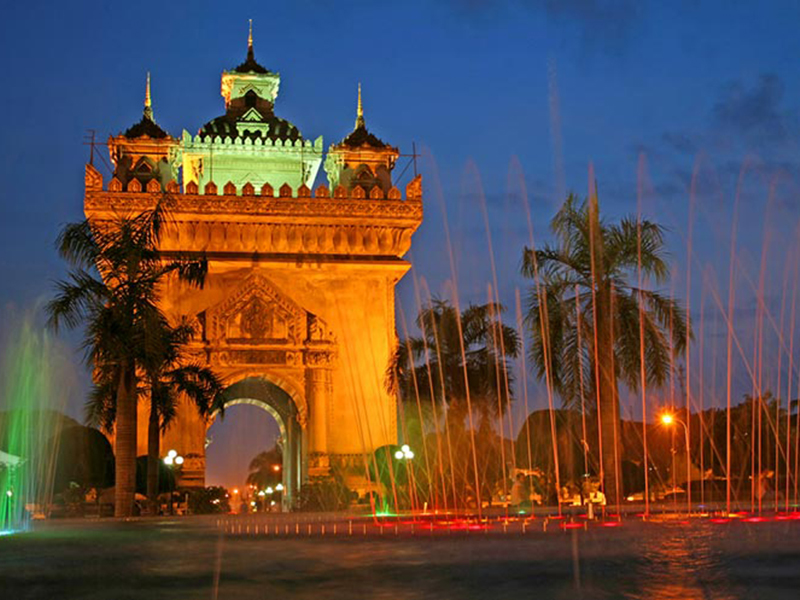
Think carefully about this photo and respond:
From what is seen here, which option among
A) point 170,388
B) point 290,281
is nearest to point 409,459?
point 290,281

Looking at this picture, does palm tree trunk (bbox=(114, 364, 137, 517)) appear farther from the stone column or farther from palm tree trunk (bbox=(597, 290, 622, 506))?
the stone column

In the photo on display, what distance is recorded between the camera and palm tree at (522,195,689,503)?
21.8 m

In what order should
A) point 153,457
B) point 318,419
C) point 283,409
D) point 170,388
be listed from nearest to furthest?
point 170,388
point 153,457
point 318,419
point 283,409

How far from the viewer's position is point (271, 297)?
34.2 metres

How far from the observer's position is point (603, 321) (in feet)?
71.5

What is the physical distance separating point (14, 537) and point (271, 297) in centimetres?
1971

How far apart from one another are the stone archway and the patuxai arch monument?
0.19 ft

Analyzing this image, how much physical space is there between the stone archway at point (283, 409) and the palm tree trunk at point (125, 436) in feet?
45.9

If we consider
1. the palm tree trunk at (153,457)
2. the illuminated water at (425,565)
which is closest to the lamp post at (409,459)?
the palm tree trunk at (153,457)

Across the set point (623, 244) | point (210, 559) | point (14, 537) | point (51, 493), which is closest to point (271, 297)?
point (51, 493)

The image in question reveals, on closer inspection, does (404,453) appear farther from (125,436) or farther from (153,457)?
(125,436)

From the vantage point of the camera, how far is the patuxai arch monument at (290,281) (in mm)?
33969

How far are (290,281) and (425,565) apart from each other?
27.1 m

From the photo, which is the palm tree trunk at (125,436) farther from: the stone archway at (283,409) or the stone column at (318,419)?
the stone archway at (283,409)
